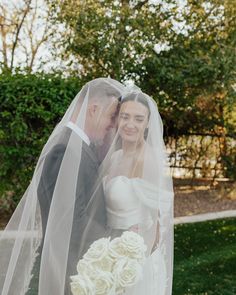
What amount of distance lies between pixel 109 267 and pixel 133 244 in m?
0.15

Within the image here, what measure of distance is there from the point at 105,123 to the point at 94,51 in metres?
6.04

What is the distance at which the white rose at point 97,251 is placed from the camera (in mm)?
2240

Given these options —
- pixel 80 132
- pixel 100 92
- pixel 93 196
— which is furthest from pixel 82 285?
pixel 100 92

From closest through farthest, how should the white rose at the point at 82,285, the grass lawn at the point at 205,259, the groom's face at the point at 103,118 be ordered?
the white rose at the point at 82,285 < the groom's face at the point at 103,118 < the grass lawn at the point at 205,259

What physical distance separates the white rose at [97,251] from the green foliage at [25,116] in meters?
4.88

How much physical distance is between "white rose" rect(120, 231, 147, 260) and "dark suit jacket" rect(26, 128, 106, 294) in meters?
0.19

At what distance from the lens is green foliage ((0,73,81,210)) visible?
7016mm

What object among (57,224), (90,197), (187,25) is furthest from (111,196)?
(187,25)

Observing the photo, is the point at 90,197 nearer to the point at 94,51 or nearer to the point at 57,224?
the point at 57,224

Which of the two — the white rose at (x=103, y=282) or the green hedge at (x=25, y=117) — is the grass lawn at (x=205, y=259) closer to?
the green hedge at (x=25, y=117)

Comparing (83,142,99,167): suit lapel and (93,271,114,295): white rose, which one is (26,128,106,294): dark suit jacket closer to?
(83,142,99,167): suit lapel

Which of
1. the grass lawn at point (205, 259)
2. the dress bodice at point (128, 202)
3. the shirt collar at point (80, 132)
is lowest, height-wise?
the grass lawn at point (205, 259)

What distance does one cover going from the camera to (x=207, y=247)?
7098 mm

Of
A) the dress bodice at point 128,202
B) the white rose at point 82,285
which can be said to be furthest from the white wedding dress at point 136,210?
the white rose at point 82,285
